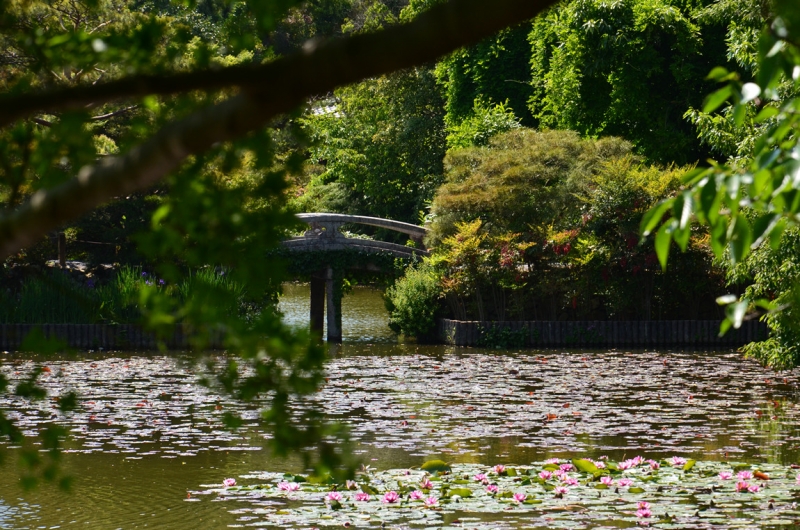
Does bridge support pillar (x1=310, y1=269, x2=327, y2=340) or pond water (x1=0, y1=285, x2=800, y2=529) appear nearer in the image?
pond water (x1=0, y1=285, x2=800, y2=529)

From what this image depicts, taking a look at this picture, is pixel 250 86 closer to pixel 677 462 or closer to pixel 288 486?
pixel 288 486

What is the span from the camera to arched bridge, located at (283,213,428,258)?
21797 millimetres

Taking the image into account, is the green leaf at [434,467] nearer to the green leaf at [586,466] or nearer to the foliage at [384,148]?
the green leaf at [586,466]

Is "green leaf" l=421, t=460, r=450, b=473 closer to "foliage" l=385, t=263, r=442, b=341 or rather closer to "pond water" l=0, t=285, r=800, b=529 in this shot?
"pond water" l=0, t=285, r=800, b=529

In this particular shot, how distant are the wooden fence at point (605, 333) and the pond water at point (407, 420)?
4.71 feet

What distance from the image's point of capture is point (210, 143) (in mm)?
1975

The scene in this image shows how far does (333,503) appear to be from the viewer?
7543 millimetres

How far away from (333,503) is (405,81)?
30.9m

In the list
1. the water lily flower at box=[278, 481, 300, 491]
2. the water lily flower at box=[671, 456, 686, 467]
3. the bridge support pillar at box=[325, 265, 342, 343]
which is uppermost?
the bridge support pillar at box=[325, 265, 342, 343]

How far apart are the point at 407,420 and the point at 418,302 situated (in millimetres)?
9398

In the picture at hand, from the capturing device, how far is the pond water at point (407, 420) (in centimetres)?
853

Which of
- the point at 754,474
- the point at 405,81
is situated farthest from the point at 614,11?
the point at 754,474

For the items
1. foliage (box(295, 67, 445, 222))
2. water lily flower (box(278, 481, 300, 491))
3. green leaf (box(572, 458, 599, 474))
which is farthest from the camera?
foliage (box(295, 67, 445, 222))

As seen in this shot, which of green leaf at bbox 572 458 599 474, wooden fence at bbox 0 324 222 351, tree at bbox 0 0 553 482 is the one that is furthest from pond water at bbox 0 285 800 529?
tree at bbox 0 0 553 482
